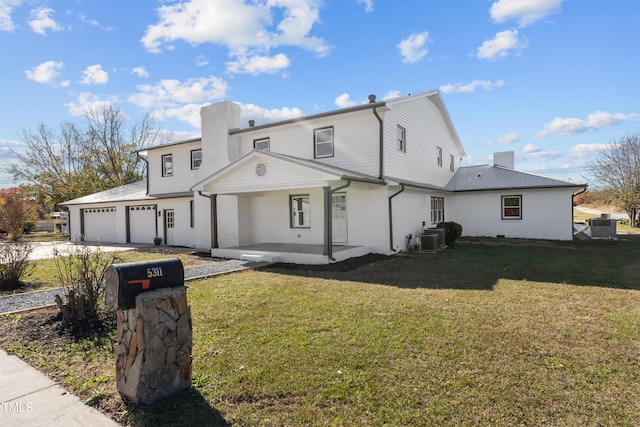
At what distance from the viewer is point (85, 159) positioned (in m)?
34.1

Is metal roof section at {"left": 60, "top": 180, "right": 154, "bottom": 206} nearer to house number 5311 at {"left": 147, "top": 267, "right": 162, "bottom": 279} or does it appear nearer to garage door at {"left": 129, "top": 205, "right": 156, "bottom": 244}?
garage door at {"left": 129, "top": 205, "right": 156, "bottom": 244}

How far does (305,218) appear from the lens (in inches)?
579

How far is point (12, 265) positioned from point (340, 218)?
9957 millimetres

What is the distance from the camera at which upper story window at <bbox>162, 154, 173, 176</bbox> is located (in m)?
19.2

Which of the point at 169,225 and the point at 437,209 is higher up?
the point at 437,209

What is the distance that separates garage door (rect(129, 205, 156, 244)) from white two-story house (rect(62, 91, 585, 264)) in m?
0.06

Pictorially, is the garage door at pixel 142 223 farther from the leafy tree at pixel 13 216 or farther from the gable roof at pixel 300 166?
the leafy tree at pixel 13 216

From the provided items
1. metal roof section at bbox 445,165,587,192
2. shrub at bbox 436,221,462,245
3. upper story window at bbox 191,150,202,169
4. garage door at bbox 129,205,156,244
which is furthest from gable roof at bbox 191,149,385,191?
metal roof section at bbox 445,165,587,192

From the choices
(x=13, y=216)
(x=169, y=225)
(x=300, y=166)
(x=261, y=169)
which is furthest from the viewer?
(x=13, y=216)

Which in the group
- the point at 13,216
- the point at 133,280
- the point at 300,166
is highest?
the point at 300,166

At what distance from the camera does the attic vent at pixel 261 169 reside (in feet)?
40.4

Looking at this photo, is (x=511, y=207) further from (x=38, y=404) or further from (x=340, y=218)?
(x=38, y=404)

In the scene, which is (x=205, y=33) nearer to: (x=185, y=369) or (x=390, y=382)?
(x=185, y=369)

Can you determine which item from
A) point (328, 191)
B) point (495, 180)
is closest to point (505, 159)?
point (495, 180)
